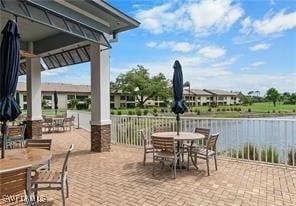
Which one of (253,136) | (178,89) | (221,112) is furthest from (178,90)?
(221,112)

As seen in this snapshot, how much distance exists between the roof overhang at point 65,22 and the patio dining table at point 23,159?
110 inches

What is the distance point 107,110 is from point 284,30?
31.2ft

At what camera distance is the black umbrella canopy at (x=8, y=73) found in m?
3.48

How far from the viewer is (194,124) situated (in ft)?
24.1

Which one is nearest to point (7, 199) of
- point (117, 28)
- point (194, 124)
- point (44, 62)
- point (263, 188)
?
point (263, 188)

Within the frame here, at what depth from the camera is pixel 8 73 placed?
11.4 ft

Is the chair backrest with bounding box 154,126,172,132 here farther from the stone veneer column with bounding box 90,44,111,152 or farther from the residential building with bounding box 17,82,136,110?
the residential building with bounding box 17,82,136,110

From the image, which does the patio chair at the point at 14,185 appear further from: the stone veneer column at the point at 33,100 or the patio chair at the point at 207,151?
the stone veneer column at the point at 33,100

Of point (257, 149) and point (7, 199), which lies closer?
point (7, 199)

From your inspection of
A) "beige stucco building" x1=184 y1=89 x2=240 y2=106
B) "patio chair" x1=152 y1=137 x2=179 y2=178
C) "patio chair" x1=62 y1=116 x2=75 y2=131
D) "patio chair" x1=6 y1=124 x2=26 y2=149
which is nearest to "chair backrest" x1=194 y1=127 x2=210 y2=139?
"patio chair" x1=152 y1=137 x2=179 y2=178

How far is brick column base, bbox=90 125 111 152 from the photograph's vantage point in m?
7.80

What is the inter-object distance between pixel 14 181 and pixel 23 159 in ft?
2.72

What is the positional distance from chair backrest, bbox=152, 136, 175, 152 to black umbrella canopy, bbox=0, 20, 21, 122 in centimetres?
277

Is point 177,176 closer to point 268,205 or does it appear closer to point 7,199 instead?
point 268,205
